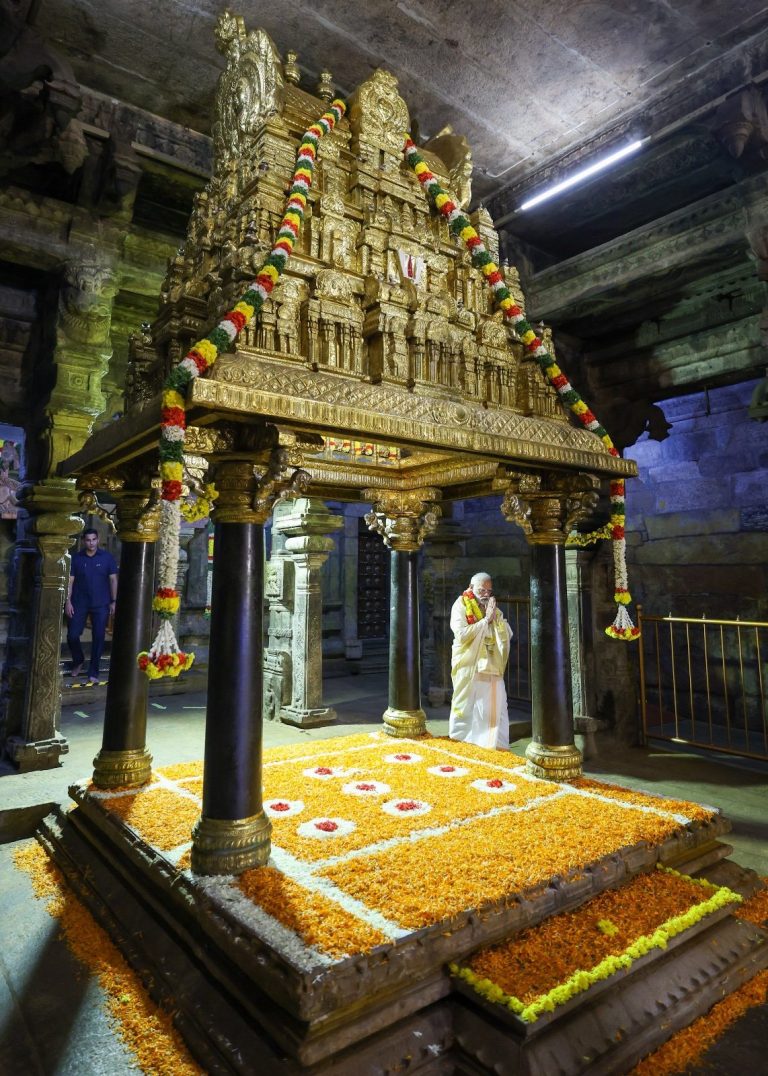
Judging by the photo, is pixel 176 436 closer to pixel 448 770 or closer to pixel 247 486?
pixel 247 486

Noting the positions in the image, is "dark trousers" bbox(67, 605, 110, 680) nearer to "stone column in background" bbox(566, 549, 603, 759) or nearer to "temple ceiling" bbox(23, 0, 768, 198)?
"temple ceiling" bbox(23, 0, 768, 198)

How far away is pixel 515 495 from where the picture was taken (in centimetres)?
496

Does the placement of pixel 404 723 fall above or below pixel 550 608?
below

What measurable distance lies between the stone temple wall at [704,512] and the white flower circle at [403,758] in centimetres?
578

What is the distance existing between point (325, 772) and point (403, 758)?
797 mm

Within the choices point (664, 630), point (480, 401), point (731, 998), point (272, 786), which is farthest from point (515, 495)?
point (664, 630)

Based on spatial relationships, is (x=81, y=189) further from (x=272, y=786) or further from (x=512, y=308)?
(x=272, y=786)

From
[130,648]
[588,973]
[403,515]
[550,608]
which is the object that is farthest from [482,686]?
[588,973]

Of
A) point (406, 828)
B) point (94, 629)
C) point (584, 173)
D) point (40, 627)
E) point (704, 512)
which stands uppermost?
→ point (584, 173)

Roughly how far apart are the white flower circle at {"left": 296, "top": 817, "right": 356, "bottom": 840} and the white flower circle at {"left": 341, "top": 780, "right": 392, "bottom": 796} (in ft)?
1.81

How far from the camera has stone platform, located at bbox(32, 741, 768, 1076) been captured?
7.78 feet

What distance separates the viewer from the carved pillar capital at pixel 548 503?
15.8 feet

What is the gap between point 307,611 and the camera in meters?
7.82

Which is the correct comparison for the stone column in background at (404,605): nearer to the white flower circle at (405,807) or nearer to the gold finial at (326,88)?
the white flower circle at (405,807)
